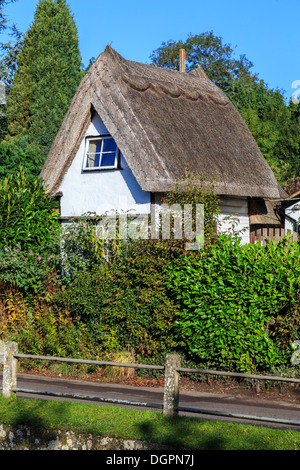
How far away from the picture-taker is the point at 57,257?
1366 cm

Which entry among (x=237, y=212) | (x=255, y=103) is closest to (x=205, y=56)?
(x=255, y=103)

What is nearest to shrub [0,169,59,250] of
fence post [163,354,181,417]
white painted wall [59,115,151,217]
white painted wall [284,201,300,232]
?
white painted wall [59,115,151,217]

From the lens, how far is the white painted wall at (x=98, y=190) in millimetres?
15141

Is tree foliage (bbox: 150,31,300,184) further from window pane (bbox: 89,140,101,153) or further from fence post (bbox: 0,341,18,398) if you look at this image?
fence post (bbox: 0,341,18,398)

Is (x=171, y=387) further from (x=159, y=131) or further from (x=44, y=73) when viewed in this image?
(x=44, y=73)

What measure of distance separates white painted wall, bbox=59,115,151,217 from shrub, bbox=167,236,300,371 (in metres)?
3.65

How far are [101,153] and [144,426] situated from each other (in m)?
9.73

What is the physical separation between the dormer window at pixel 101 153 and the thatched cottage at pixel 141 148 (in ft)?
0.08

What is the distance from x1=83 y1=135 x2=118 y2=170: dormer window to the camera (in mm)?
15836

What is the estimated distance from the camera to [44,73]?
97.5 feet

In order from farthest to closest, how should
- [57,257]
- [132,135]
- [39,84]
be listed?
[39,84]
[132,135]
[57,257]
